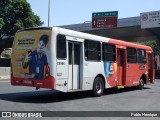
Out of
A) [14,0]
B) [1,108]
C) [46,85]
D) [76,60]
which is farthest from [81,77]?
[14,0]

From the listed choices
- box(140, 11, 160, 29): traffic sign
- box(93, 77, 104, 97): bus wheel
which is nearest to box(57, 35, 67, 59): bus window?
box(93, 77, 104, 97): bus wheel

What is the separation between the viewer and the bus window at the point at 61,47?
42.0ft

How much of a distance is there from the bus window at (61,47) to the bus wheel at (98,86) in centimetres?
287

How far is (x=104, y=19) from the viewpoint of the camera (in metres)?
48.3

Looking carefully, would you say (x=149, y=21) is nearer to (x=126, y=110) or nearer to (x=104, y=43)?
(x=104, y=43)

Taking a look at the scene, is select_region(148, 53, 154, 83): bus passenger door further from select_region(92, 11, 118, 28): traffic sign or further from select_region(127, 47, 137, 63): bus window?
select_region(92, 11, 118, 28): traffic sign

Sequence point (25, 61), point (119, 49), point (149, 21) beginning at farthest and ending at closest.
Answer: point (149, 21), point (119, 49), point (25, 61)

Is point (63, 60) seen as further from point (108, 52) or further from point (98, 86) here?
point (108, 52)

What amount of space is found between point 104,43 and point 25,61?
14.5 feet

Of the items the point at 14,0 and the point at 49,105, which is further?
A: the point at 14,0

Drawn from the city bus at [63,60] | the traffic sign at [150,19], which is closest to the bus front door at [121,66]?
the city bus at [63,60]

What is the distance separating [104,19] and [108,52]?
3251 cm

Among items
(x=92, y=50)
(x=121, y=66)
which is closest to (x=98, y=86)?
(x=92, y=50)

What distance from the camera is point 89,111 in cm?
1082
